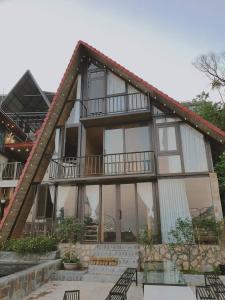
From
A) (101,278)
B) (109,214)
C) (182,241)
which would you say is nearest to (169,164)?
(182,241)

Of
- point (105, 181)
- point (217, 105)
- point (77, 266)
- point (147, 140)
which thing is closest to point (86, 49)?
point (147, 140)

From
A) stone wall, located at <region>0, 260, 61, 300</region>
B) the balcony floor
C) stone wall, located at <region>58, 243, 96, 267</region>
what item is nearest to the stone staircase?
stone wall, located at <region>58, 243, 96, 267</region>

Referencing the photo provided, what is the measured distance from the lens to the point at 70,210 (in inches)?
428

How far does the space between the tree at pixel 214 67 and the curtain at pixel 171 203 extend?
935 cm

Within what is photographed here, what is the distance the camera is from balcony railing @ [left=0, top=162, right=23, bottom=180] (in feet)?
54.1

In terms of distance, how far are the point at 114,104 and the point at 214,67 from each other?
9.13m

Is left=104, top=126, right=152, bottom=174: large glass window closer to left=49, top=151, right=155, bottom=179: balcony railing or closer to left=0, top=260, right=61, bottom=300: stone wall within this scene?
left=49, top=151, right=155, bottom=179: balcony railing

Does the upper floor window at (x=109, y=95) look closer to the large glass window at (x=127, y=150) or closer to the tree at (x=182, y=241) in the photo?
the large glass window at (x=127, y=150)

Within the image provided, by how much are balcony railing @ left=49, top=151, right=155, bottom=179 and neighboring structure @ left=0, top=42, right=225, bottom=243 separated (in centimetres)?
5

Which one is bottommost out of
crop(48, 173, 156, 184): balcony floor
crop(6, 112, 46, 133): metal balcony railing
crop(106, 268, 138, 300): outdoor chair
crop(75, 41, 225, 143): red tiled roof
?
crop(106, 268, 138, 300): outdoor chair

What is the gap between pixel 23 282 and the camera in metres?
5.92

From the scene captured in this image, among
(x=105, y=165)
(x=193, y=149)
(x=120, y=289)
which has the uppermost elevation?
(x=193, y=149)

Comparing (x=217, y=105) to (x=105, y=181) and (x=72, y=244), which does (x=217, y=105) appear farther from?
(x=72, y=244)

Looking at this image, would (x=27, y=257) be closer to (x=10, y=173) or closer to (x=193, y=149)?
(x=193, y=149)
